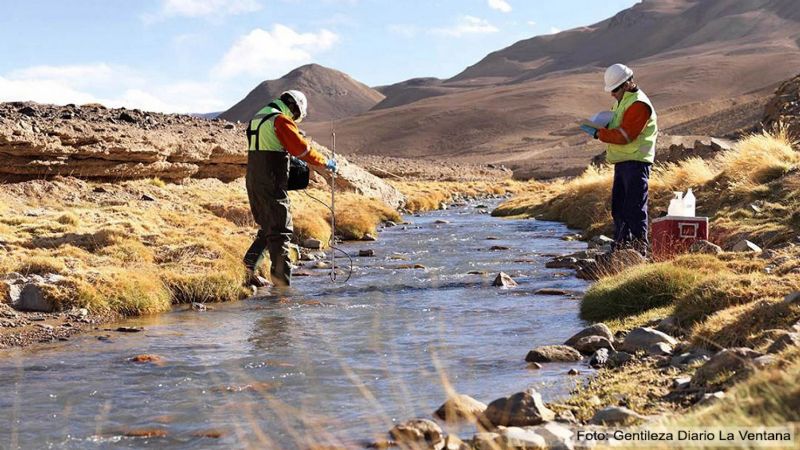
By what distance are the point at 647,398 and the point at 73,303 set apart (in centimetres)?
687

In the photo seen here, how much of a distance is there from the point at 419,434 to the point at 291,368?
2487mm

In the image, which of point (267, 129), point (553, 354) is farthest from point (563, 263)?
point (553, 354)

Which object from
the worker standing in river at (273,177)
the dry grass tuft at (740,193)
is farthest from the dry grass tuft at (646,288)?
the worker standing in river at (273,177)

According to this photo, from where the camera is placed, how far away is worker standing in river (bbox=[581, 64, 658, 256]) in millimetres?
11977

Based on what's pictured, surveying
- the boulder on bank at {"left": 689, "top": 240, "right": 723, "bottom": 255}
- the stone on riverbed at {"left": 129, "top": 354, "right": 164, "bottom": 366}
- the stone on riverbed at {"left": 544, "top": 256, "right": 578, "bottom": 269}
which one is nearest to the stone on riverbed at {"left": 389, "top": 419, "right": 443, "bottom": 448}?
the stone on riverbed at {"left": 129, "top": 354, "right": 164, "bottom": 366}

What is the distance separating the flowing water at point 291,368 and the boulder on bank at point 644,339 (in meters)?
0.62

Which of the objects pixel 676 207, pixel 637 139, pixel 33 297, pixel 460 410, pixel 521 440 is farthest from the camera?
pixel 676 207

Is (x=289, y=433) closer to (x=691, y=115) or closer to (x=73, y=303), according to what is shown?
→ (x=73, y=303)

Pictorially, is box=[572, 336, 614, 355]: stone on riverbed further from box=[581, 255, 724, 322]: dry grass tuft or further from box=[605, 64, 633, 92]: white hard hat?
box=[605, 64, 633, 92]: white hard hat

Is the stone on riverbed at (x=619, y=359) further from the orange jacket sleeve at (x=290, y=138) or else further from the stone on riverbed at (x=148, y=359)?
the orange jacket sleeve at (x=290, y=138)

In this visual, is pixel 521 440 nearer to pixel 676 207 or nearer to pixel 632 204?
pixel 632 204

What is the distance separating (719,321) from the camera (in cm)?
724

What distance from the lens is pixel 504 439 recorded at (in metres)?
4.85

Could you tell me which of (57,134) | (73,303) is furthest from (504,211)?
(73,303)
